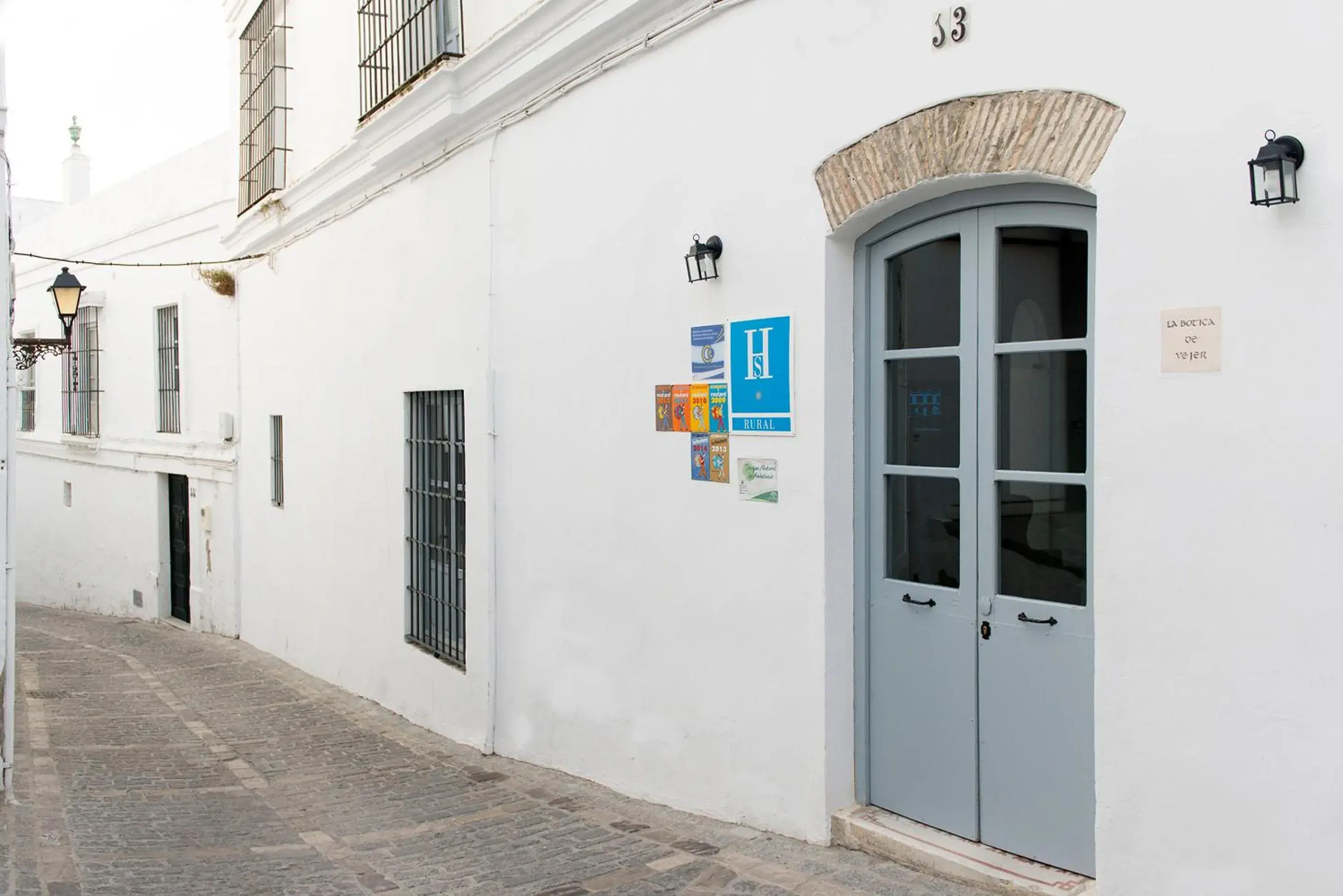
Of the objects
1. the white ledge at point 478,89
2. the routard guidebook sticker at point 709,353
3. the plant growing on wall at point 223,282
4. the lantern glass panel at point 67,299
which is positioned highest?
the white ledge at point 478,89

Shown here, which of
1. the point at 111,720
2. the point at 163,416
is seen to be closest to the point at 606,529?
the point at 111,720

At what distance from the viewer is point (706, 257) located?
Result: 17.0ft

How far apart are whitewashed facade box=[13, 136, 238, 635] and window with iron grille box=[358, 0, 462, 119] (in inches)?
178

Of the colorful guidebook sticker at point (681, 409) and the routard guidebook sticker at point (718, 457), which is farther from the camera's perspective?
the colorful guidebook sticker at point (681, 409)

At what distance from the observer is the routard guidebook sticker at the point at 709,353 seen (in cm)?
522

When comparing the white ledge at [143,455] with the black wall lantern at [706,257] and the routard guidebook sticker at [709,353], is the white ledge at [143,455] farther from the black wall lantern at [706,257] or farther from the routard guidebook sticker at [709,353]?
the black wall lantern at [706,257]

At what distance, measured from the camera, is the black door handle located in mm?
3984

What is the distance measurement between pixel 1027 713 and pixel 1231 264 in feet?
5.31

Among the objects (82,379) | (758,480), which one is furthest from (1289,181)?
(82,379)

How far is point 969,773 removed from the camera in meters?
4.32

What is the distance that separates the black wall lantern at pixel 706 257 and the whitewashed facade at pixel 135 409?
27.9 feet

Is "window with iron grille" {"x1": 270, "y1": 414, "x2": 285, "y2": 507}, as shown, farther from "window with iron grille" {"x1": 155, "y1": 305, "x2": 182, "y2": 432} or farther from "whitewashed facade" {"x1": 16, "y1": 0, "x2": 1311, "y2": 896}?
"window with iron grille" {"x1": 155, "y1": 305, "x2": 182, "y2": 432}

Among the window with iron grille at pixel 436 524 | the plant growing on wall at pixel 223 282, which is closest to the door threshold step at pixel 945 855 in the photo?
the window with iron grille at pixel 436 524

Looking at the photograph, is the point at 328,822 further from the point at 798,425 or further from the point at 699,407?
the point at 798,425
